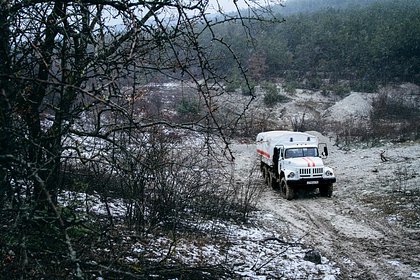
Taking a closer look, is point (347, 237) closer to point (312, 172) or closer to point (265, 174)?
point (312, 172)

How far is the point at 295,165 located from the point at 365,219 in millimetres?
3508

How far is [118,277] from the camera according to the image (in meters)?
3.43

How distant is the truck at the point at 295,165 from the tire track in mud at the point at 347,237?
51 cm

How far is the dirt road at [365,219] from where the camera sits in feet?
31.2

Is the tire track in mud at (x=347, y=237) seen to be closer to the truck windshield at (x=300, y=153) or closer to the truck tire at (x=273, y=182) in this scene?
the truck windshield at (x=300, y=153)

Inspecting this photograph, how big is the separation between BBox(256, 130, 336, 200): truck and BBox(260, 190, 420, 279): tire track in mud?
514 millimetres

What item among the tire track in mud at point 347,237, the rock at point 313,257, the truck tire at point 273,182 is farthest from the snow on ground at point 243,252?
the truck tire at point 273,182

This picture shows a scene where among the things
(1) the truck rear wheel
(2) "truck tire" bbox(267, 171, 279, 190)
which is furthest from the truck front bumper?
(1) the truck rear wheel

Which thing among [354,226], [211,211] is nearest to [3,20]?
[211,211]

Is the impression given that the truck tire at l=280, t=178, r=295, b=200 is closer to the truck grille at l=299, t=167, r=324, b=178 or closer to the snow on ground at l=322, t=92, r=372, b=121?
the truck grille at l=299, t=167, r=324, b=178

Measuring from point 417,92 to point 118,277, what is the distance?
144 ft

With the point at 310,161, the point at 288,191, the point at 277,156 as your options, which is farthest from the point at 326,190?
the point at 277,156

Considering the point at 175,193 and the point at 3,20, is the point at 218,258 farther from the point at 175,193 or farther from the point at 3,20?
the point at 3,20

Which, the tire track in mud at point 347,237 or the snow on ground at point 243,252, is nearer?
the snow on ground at point 243,252
